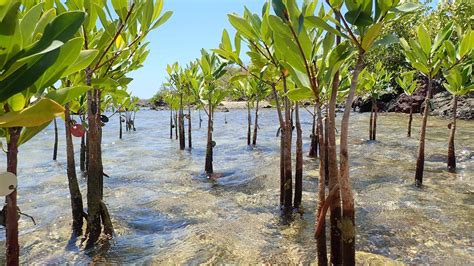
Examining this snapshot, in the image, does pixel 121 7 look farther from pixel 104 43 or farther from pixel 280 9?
pixel 280 9

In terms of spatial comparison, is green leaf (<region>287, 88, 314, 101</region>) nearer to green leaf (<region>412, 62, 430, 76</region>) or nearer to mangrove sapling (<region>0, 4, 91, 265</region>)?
mangrove sapling (<region>0, 4, 91, 265</region>)

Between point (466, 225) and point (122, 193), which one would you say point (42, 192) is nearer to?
point (122, 193)

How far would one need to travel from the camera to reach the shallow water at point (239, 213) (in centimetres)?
403

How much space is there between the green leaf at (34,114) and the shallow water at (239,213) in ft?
9.07

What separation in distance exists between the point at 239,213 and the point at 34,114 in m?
4.46

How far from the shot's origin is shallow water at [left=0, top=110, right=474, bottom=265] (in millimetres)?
4027

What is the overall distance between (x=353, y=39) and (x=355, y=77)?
0.90ft

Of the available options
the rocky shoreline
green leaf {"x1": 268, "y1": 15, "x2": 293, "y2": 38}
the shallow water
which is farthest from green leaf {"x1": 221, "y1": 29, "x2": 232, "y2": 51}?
the rocky shoreline

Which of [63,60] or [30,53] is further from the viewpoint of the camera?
[63,60]

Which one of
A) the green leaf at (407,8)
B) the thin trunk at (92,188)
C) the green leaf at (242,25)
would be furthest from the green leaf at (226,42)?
the green leaf at (407,8)

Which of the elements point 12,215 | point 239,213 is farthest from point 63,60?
point 239,213

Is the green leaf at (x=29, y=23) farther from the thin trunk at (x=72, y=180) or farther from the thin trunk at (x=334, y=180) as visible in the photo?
the thin trunk at (x=72, y=180)

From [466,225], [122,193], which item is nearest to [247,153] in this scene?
[122,193]

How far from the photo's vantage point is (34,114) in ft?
4.63
